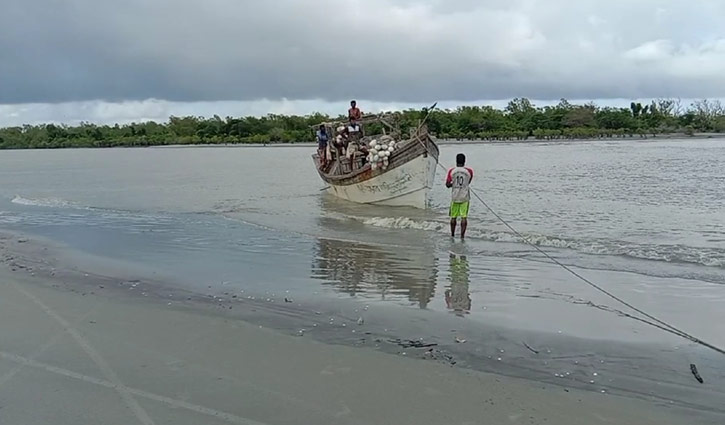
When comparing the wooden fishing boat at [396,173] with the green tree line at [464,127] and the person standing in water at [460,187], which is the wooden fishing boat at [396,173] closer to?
the person standing in water at [460,187]

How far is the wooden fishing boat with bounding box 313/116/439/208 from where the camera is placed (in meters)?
20.4

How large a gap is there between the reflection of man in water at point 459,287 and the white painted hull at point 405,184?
8.32 m

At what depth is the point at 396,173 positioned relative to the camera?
2088cm

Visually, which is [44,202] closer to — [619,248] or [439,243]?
[439,243]

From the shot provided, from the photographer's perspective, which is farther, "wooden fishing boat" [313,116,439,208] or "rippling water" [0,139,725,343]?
"wooden fishing boat" [313,116,439,208]

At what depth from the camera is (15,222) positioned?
19.7 meters

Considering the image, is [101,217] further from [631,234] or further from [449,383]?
[449,383]

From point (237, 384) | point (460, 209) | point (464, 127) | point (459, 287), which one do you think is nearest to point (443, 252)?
point (460, 209)

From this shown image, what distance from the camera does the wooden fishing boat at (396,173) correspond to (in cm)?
2036

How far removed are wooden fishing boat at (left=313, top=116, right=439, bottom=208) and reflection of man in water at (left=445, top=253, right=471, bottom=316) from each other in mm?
8185

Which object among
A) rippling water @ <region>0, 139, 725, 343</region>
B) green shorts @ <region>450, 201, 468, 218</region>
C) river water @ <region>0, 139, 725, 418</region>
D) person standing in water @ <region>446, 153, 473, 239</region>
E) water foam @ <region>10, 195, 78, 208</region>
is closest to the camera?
river water @ <region>0, 139, 725, 418</region>

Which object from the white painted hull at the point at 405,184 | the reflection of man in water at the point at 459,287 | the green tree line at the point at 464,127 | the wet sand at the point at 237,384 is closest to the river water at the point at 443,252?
the reflection of man in water at the point at 459,287

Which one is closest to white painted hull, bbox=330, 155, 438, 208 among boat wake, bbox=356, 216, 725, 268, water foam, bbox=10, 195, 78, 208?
boat wake, bbox=356, 216, 725, 268

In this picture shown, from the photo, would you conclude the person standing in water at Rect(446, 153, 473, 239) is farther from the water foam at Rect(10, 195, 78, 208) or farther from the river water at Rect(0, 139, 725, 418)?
the water foam at Rect(10, 195, 78, 208)
